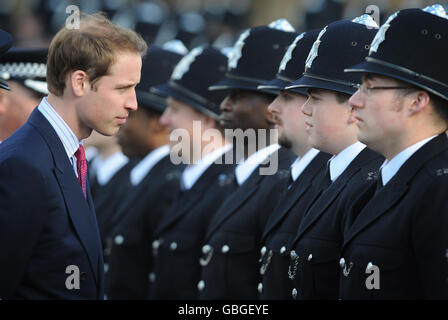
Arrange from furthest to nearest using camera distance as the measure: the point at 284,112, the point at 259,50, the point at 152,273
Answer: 1. the point at 152,273
2. the point at 259,50
3. the point at 284,112

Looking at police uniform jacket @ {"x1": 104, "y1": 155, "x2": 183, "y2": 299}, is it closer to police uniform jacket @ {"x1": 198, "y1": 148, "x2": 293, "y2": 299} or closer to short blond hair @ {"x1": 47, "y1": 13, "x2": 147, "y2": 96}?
police uniform jacket @ {"x1": 198, "y1": 148, "x2": 293, "y2": 299}

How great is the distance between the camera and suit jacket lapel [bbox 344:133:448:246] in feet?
14.8

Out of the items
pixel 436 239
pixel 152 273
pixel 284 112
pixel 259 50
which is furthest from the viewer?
pixel 152 273

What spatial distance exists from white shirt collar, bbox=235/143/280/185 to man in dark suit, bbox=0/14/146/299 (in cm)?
217

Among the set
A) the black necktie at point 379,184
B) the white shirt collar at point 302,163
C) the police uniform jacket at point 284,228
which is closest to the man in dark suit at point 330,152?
the police uniform jacket at point 284,228

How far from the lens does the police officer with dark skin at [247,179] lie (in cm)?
651

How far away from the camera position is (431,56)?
4.59 m

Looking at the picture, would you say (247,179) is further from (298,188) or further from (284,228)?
(284,228)

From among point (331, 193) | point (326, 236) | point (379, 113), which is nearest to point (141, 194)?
point (331, 193)

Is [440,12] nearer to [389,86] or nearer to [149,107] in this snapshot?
[389,86]

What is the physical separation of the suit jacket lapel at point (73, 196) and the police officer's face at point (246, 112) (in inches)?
92.6

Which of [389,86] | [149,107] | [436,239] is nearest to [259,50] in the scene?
[149,107]

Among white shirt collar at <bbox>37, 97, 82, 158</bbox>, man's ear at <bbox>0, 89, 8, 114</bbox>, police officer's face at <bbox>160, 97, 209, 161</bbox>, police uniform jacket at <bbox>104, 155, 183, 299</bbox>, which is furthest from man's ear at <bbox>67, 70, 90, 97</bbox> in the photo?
police uniform jacket at <bbox>104, 155, 183, 299</bbox>

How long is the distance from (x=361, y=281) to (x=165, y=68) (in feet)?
15.2
